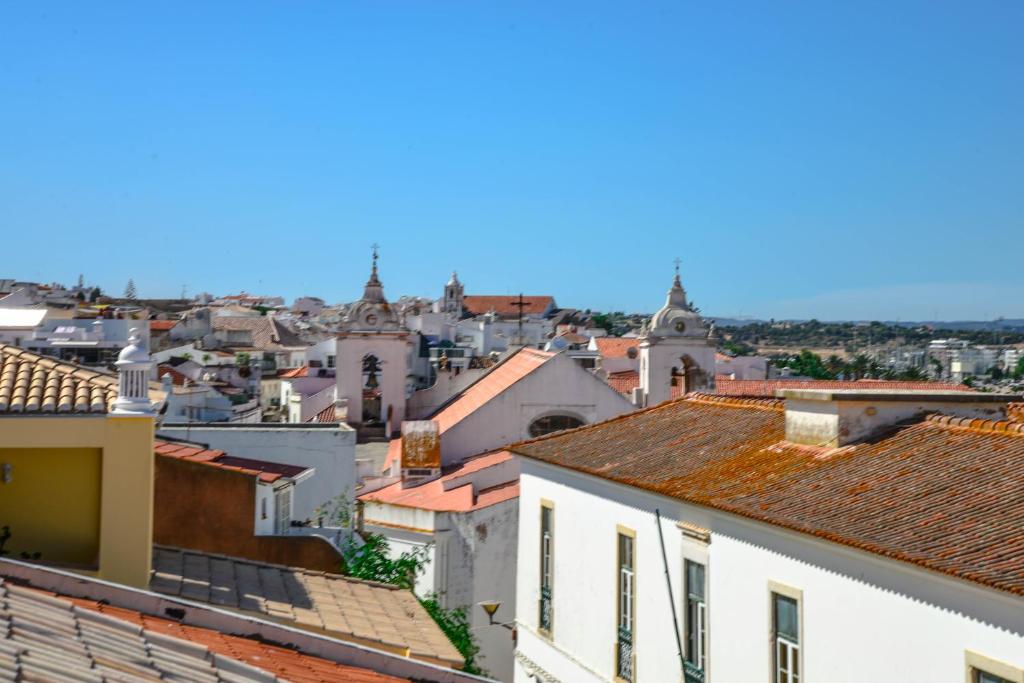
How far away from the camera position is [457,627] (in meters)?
19.2

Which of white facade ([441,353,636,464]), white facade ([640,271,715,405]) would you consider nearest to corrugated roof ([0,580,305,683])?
white facade ([441,353,636,464])

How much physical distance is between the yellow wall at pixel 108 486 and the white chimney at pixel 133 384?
0.31 ft

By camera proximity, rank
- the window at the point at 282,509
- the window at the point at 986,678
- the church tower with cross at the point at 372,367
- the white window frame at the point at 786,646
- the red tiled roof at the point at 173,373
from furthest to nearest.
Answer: the red tiled roof at the point at 173,373
the church tower with cross at the point at 372,367
the window at the point at 282,509
the white window frame at the point at 786,646
the window at the point at 986,678

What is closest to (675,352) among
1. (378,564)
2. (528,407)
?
(528,407)

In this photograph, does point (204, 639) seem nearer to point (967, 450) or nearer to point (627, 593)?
point (967, 450)

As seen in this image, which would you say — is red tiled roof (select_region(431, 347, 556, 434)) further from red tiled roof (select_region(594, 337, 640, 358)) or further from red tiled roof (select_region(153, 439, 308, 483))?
red tiled roof (select_region(594, 337, 640, 358))

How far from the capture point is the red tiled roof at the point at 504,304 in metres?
144

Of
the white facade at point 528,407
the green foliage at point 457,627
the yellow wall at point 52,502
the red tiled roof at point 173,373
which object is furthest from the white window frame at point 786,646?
the red tiled roof at point 173,373

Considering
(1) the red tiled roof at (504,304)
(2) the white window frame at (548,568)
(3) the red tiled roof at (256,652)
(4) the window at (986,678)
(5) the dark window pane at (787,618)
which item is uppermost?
(1) the red tiled roof at (504,304)

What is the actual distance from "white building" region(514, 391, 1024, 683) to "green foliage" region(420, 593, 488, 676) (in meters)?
0.87

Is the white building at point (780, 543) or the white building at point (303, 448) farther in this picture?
the white building at point (303, 448)

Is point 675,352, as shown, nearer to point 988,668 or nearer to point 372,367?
point 372,367

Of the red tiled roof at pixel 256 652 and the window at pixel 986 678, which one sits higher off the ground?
the red tiled roof at pixel 256 652

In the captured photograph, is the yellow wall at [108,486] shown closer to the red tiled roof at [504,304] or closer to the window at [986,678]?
the window at [986,678]
